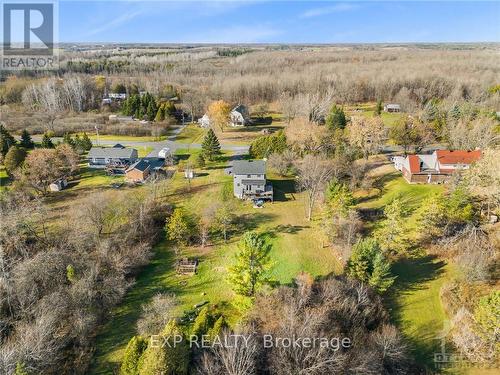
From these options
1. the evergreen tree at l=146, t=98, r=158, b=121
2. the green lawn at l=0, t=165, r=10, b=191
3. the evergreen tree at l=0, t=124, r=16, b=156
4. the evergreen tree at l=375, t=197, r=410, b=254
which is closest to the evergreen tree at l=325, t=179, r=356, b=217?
the evergreen tree at l=375, t=197, r=410, b=254

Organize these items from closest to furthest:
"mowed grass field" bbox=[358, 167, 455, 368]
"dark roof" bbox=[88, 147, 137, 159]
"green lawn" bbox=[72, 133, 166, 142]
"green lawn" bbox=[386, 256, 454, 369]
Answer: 1. "green lawn" bbox=[386, 256, 454, 369]
2. "mowed grass field" bbox=[358, 167, 455, 368]
3. "dark roof" bbox=[88, 147, 137, 159]
4. "green lawn" bbox=[72, 133, 166, 142]

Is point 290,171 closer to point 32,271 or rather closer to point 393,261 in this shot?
point 393,261

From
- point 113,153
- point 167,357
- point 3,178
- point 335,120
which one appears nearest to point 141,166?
point 113,153

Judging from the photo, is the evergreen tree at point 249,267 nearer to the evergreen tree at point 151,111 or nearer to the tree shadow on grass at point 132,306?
the tree shadow on grass at point 132,306

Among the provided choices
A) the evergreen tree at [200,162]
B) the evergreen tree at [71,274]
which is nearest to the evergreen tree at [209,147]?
the evergreen tree at [200,162]

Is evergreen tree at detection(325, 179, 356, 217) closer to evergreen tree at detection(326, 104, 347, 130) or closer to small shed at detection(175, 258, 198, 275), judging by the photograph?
small shed at detection(175, 258, 198, 275)

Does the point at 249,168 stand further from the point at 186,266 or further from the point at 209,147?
the point at 186,266
